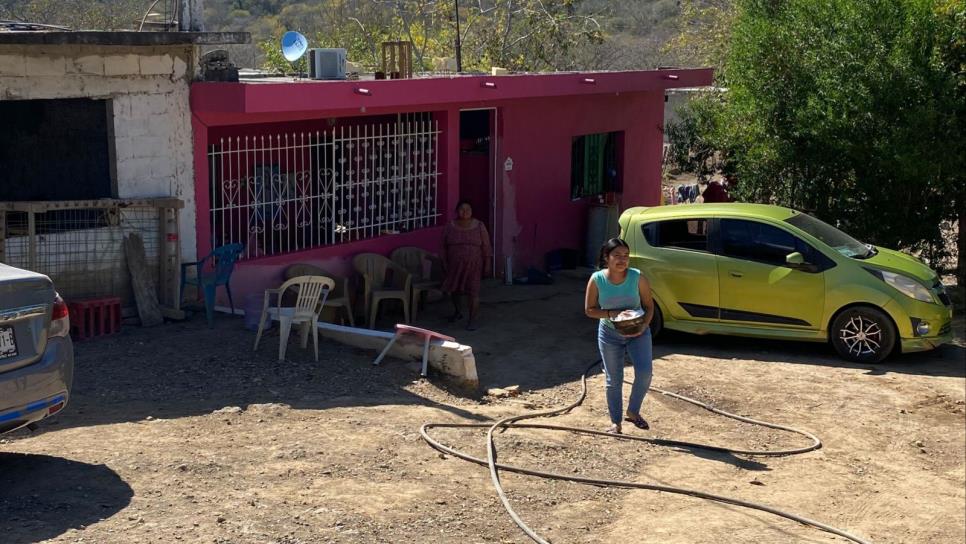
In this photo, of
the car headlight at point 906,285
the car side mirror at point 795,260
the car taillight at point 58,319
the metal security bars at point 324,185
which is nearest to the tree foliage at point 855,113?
the car headlight at point 906,285

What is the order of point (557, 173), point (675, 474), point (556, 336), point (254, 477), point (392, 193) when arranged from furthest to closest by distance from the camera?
point (557, 173) → point (392, 193) → point (556, 336) → point (675, 474) → point (254, 477)

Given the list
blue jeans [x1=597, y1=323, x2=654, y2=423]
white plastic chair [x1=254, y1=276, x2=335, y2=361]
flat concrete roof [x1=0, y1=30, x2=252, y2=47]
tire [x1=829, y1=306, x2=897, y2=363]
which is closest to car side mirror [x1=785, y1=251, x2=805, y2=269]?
tire [x1=829, y1=306, x2=897, y2=363]

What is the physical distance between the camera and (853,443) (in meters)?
9.09

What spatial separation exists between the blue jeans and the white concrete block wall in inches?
Answer: 198

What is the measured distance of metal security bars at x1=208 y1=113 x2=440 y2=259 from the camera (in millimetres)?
12328

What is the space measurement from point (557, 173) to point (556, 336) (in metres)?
4.58

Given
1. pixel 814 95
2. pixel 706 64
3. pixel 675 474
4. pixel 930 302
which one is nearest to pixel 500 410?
pixel 675 474

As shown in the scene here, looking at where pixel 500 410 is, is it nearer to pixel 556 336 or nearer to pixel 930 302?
pixel 556 336

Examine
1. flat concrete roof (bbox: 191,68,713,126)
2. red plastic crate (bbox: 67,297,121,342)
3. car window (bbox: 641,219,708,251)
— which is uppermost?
flat concrete roof (bbox: 191,68,713,126)

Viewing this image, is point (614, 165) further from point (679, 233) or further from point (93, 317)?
point (93, 317)

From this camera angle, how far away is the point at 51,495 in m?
6.38

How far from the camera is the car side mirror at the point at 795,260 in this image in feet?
37.5

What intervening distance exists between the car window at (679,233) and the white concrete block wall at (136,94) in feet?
15.4

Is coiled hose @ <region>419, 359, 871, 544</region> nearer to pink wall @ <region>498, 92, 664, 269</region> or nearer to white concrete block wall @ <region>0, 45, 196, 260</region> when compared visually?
white concrete block wall @ <region>0, 45, 196, 260</region>
